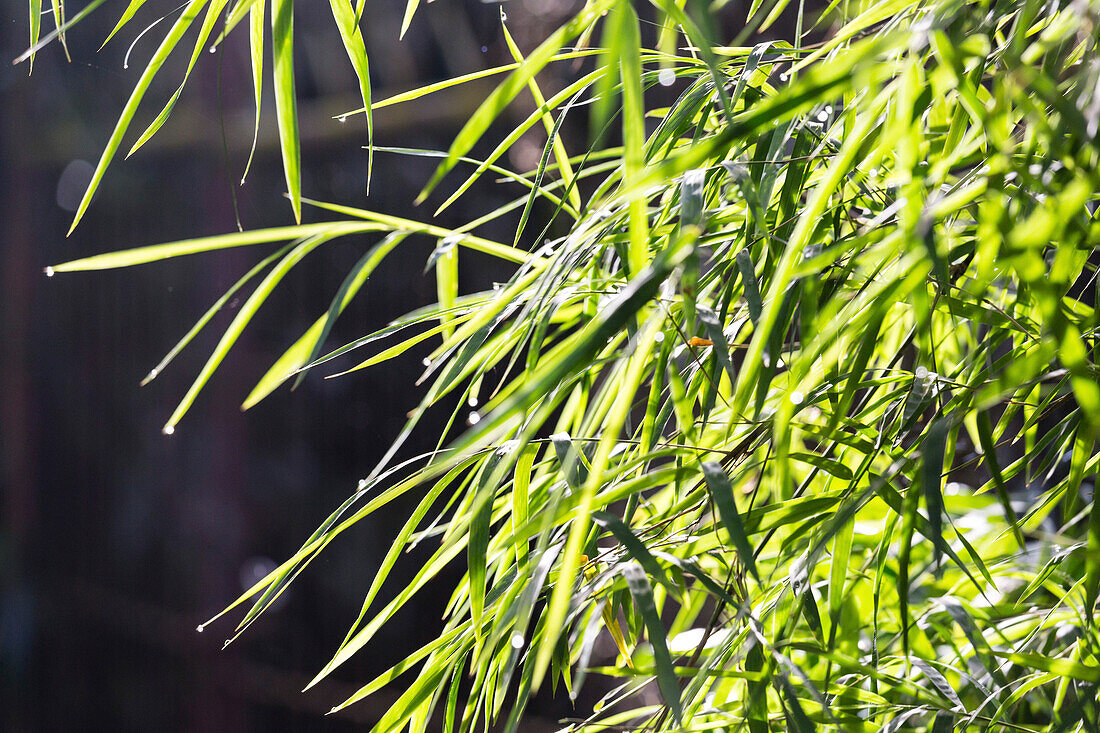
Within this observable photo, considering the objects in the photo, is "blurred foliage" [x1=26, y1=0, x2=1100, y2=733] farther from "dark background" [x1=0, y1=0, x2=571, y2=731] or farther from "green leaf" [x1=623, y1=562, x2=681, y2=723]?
"dark background" [x1=0, y1=0, x2=571, y2=731]

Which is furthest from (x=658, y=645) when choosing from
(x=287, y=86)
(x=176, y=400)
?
(x=176, y=400)

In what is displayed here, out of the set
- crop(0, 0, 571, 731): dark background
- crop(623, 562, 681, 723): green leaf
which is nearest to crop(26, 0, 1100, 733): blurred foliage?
crop(623, 562, 681, 723): green leaf

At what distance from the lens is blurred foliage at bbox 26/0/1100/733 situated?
0.75 feet

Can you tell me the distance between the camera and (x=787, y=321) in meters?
0.31

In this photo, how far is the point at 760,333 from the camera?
24cm

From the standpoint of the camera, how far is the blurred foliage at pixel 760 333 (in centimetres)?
23

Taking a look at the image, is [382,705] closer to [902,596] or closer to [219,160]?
[219,160]

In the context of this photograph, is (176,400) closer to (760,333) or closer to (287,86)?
(287,86)

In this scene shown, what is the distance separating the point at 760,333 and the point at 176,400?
127 cm

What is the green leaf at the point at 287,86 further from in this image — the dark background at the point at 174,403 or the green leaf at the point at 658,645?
the dark background at the point at 174,403

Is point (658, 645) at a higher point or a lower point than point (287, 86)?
lower

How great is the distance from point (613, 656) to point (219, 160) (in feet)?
3.24

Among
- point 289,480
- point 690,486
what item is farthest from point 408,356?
point 690,486

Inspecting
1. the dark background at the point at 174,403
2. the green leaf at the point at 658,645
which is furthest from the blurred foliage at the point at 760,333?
the dark background at the point at 174,403
